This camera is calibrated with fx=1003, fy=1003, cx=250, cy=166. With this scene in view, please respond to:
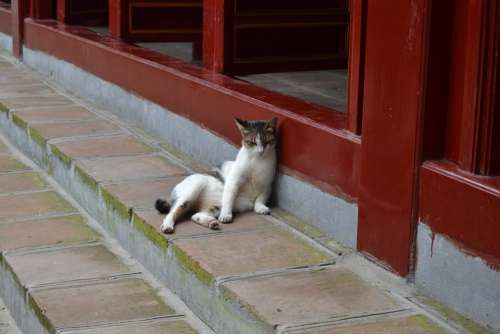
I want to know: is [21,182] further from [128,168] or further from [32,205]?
[128,168]

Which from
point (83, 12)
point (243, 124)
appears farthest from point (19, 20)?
point (243, 124)

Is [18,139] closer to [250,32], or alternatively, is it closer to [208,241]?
[250,32]

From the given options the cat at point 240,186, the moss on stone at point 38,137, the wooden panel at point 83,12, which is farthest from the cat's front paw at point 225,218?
the wooden panel at point 83,12

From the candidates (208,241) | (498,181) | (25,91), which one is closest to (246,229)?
(208,241)

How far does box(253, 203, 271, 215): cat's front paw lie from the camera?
493 centimetres

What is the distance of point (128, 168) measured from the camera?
5.74 m

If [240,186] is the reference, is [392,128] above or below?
above

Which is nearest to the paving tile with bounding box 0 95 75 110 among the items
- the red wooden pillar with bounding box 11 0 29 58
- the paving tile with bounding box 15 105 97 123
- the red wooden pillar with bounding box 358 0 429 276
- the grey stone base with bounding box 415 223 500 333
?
the paving tile with bounding box 15 105 97 123

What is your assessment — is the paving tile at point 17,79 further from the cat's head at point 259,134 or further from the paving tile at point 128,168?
the cat's head at point 259,134

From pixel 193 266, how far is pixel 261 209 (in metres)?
0.80

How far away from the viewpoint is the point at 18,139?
706 centimetres

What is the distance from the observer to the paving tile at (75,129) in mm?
6539

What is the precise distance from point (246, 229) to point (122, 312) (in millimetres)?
780

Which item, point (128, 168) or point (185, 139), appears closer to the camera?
point (128, 168)
